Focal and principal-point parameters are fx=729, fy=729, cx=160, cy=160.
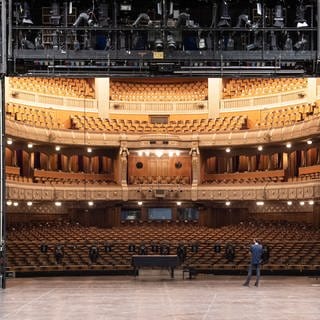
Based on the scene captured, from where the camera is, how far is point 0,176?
19562 mm

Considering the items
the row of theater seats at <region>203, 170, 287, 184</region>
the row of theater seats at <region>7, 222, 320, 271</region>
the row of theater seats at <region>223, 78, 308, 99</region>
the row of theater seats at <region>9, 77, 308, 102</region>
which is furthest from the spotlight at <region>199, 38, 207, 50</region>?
the row of theater seats at <region>9, 77, 308, 102</region>

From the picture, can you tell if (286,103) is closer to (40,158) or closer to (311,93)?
A: (311,93)

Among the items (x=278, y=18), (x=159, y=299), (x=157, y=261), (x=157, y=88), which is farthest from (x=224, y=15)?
(x=157, y=88)

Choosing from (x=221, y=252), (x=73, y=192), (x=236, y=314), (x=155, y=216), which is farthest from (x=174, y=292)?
(x=155, y=216)

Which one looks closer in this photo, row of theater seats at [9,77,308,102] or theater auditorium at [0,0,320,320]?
theater auditorium at [0,0,320,320]

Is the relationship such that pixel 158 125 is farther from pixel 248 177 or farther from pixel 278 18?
pixel 278 18

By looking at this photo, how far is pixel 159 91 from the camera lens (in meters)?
41.8

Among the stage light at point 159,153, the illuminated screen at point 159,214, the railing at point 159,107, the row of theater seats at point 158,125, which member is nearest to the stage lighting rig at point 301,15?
the row of theater seats at point 158,125

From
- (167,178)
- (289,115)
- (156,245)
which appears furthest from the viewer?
(167,178)

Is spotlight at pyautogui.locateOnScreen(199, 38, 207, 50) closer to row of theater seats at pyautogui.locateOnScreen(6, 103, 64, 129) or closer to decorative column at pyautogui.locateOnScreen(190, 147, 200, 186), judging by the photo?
row of theater seats at pyautogui.locateOnScreen(6, 103, 64, 129)

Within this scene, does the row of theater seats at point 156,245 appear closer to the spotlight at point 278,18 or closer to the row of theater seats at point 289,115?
the row of theater seats at point 289,115

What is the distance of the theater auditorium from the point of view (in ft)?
60.1

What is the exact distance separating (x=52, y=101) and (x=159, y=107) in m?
6.01

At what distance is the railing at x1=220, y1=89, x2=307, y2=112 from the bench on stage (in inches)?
628
